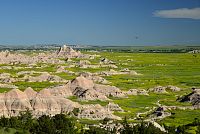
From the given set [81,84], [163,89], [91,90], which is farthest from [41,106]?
[163,89]

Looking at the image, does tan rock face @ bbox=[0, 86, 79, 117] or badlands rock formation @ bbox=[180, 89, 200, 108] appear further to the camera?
badlands rock formation @ bbox=[180, 89, 200, 108]

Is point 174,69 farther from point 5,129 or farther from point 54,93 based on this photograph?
point 5,129

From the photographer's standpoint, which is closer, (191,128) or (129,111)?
(191,128)

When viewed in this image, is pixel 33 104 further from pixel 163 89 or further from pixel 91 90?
pixel 163 89

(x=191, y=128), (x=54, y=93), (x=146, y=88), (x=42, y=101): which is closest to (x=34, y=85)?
(x=54, y=93)

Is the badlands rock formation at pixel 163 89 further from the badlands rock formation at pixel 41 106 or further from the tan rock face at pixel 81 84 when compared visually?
the badlands rock formation at pixel 41 106

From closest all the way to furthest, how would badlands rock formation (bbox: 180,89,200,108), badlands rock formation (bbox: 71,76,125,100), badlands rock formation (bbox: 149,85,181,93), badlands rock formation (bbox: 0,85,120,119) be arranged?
badlands rock formation (bbox: 0,85,120,119) < badlands rock formation (bbox: 180,89,200,108) < badlands rock formation (bbox: 71,76,125,100) < badlands rock formation (bbox: 149,85,181,93)

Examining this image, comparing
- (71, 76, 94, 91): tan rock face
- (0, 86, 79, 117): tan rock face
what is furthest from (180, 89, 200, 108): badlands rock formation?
(0, 86, 79, 117): tan rock face

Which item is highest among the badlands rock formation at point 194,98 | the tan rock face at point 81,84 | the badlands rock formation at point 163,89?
the tan rock face at point 81,84

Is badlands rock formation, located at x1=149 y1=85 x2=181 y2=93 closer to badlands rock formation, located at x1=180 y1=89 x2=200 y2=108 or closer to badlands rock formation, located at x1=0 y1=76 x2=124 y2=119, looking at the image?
badlands rock formation, located at x1=180 y1=89 x2=200 y2=108

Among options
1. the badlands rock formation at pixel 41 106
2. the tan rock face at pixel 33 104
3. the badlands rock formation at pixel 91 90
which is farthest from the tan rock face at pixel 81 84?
the tan rock face at pixel 33 104

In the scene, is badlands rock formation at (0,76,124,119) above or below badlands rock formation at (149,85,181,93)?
above
